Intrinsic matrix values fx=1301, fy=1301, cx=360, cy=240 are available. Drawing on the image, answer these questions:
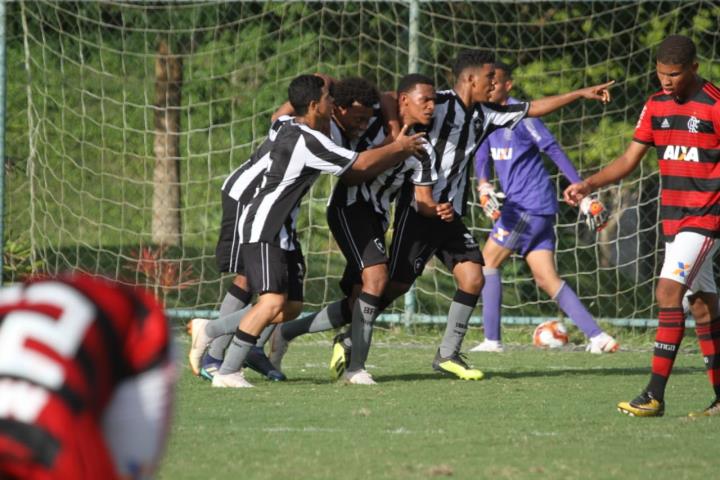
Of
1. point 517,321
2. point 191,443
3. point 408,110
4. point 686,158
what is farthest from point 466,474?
point 517,321

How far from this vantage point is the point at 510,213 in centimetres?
1048

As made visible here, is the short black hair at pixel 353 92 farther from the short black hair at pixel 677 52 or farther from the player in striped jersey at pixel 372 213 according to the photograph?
the short black hair at pixel 677 52

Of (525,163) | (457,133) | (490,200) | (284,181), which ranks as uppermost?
(457,133)

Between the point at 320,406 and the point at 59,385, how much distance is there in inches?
173

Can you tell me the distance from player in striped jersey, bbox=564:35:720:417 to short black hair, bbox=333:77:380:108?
1914 millimetres

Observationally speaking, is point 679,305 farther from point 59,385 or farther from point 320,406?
point 59,385

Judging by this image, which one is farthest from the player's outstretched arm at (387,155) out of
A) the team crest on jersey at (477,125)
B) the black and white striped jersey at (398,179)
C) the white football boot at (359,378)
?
the white football boot at (359,378)

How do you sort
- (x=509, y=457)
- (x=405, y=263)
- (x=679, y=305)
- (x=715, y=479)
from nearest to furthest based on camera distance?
Result: (x=715, y=479) → (x=509, y=457) → (x=679, y=305) → (x=405, y=263)

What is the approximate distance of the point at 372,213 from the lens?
26.7 ft

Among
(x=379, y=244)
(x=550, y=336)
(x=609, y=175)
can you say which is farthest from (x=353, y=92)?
(x=550, y=336)

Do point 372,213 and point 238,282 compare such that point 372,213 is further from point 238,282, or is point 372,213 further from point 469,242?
point 238,282

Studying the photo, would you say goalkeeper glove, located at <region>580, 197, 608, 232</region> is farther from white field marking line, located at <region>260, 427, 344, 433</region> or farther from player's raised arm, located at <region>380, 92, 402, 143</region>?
white field marking line, located at <region>260, 427, 344, 433</region>

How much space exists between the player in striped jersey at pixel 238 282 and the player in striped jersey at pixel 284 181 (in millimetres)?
152

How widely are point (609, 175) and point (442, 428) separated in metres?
1.82
